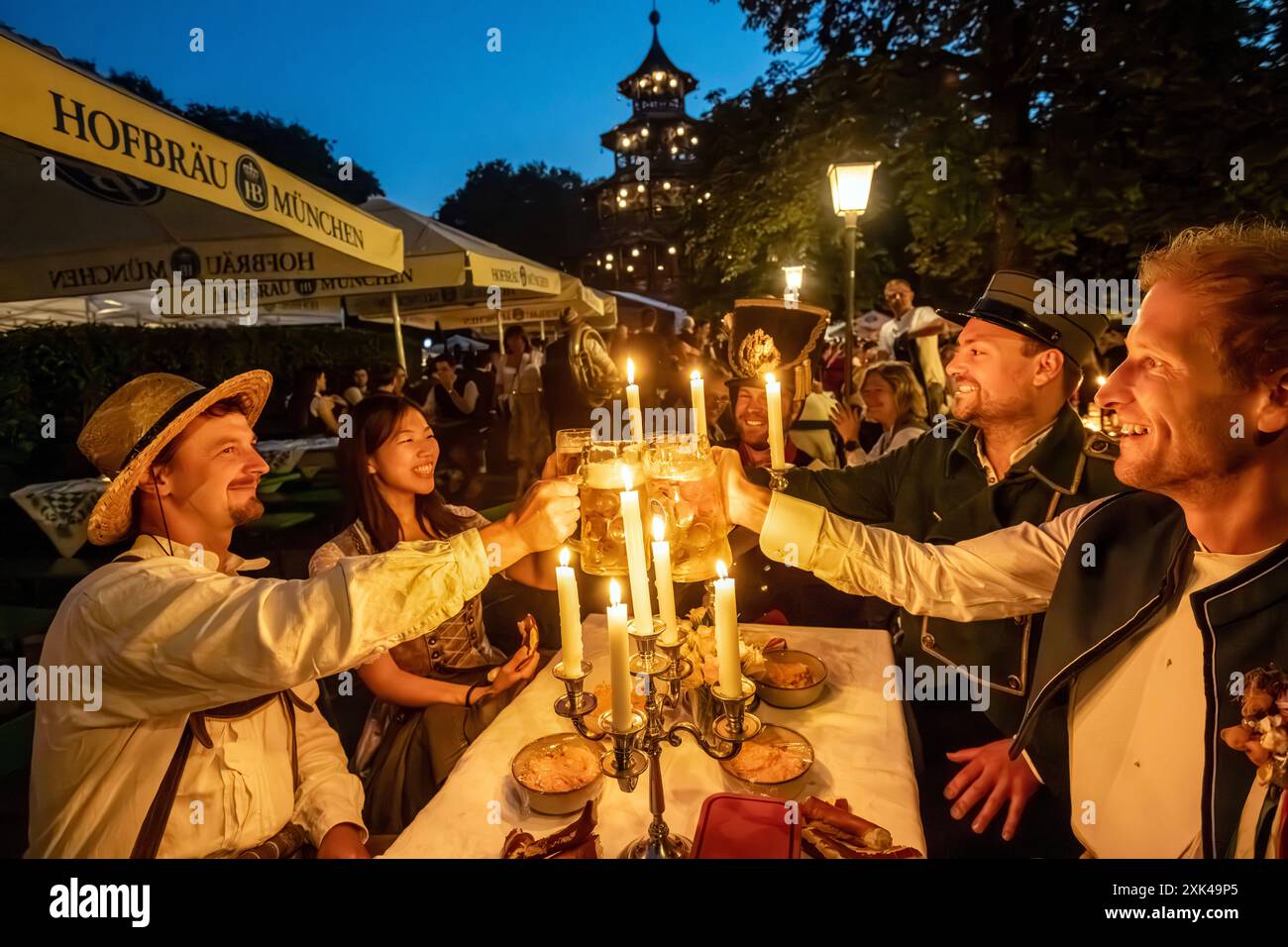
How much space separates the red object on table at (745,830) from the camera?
1527 mm

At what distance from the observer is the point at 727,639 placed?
1.35 m

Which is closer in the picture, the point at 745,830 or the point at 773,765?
the point at 745,830

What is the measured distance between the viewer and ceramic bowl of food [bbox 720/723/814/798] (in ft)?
6.07

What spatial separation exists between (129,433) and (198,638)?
2.56 feet

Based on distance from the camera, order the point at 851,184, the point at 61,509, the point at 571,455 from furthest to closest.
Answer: the point at 851,184 → the point at 61,509 → the point at 571,455

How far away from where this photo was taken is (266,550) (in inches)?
274

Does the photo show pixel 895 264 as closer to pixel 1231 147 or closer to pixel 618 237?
pixel 1231 147

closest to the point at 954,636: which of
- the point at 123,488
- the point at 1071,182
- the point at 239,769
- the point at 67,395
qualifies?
the point at 239,769

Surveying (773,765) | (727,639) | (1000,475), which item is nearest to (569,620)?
(727,639)

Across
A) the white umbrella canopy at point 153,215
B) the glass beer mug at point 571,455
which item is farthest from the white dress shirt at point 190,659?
the white umbrella canopy at point 153,215

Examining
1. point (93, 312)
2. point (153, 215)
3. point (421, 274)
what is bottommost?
point (421, 274)

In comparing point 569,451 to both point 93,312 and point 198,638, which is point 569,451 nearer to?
point 198,638

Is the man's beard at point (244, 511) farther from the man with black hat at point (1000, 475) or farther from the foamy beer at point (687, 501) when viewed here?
the man with black hat at point (1000, 475)
